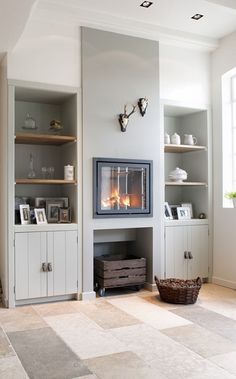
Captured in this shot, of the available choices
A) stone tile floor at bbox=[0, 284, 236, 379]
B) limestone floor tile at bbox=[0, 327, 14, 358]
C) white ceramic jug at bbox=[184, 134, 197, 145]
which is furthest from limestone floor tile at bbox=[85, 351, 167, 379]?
white ceramic jug at bbox=[184, 134, 197, 145]

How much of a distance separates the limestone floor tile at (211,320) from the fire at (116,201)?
1325 millimetres

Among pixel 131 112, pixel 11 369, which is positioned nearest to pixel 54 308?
pixel 11 369

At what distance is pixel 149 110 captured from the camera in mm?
4824

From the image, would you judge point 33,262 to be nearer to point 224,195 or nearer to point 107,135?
point 107,135

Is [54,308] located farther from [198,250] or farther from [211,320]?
[198,250]

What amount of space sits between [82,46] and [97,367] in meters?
3.29

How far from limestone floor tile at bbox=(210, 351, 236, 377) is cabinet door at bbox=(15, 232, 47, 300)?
2073 mm

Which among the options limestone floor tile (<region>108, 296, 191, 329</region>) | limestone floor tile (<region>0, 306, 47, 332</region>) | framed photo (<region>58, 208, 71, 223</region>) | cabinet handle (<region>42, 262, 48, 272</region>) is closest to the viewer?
limestone floor tile (<region>0, 306, 47, 332</region>)

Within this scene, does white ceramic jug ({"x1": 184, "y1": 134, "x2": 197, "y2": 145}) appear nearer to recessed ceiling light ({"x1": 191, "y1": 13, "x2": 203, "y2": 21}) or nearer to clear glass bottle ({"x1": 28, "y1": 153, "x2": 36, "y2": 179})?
recessed ceiling light ({"x1": 191, "y1": 13, "x2": 203, "y2": 21})

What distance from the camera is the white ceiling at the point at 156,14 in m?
3.99

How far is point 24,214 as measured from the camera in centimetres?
430

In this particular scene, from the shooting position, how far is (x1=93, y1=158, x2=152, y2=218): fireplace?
4.50 meters

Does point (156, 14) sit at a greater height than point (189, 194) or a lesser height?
greater

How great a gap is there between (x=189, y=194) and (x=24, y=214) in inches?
94.5
